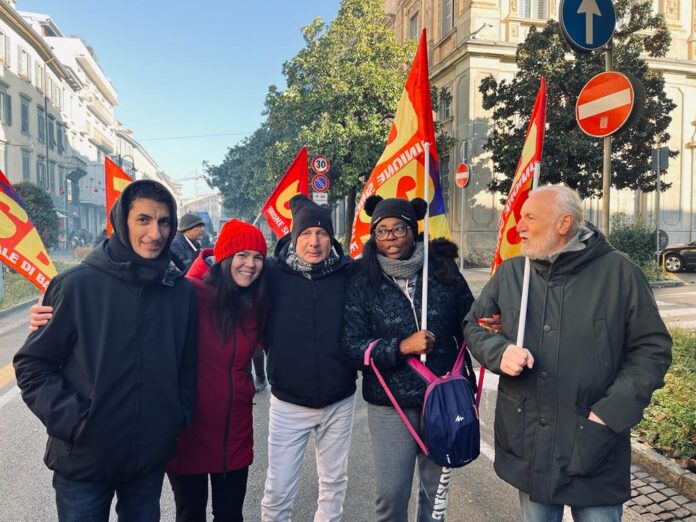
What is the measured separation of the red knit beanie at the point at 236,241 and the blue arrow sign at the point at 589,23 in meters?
3.61

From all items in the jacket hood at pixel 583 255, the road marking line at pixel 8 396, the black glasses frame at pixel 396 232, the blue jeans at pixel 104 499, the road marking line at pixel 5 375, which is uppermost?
the black glasses frame at pixel 396 232

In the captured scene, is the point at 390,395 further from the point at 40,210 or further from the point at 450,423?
the point at 40,210

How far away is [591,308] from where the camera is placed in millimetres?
2035

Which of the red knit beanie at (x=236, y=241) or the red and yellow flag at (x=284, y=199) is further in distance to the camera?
the red and yellow flag at (x=284, y=199)

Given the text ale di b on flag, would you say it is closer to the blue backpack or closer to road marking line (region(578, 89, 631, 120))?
the blue backpack

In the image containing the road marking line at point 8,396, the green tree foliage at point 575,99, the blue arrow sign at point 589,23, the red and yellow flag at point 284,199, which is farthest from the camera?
the green tree foliage at point 575,99

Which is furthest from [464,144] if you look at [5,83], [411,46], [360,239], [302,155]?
[5,83]

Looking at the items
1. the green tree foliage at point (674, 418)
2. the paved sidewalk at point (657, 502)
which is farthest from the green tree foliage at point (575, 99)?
the paved sidewalk at point (657, 502)

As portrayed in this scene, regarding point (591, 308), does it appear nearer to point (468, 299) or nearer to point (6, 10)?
point (468, 299)

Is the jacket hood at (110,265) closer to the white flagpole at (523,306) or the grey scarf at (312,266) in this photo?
the grey scarf at (312,266)

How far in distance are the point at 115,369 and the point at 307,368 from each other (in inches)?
36.9

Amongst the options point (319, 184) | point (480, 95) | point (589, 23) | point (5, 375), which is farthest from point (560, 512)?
point (480, 95)

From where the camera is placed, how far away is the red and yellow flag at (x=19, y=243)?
3043 millimetres

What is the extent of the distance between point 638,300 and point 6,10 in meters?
41.7
